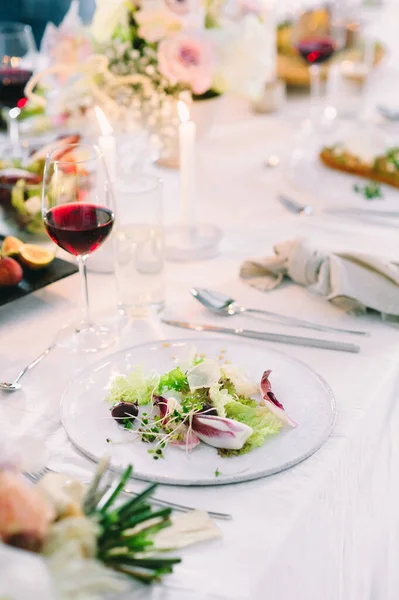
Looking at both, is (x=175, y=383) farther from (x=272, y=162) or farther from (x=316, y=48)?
(x=316, y=48)

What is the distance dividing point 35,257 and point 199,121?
0.74 metres

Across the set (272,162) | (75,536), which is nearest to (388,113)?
(272,162)

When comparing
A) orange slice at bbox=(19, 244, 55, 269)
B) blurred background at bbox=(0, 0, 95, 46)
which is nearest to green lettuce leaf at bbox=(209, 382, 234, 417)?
orange slice at bbox=(19, 244, 55, 269)

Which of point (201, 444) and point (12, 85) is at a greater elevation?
point (12, 85)

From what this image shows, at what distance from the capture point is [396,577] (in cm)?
115

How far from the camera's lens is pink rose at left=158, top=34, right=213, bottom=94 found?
1.63 m

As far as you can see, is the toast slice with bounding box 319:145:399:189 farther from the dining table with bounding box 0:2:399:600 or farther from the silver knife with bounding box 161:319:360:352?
the silver knife with bounding box 161:319:360:352

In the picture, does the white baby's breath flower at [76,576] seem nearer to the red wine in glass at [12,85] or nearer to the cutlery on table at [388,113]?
the red wine in glass at [12,85]

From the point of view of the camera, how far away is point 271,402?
89 cm

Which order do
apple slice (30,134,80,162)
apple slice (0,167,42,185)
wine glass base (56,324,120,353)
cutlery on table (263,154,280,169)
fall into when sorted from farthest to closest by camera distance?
cutlery on table (263,154,280,169) < apple slice (30,134,80,162) < apple slice (0,167,42,185) < wine glass base (56,324,120,353)

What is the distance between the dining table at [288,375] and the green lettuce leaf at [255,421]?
4 centimetres

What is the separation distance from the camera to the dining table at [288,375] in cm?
73

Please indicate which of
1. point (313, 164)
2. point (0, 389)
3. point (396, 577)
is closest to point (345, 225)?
point (313, 164)

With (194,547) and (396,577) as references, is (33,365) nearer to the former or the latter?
(194,547)
